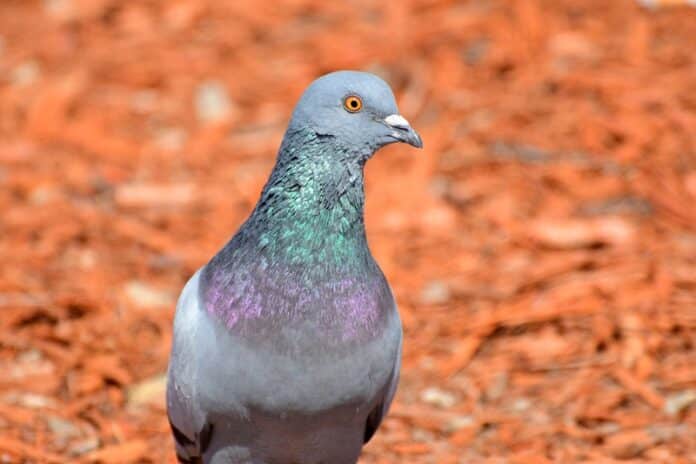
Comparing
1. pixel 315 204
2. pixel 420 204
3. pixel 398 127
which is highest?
pixel 420 204

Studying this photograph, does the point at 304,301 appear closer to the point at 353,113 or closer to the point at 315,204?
the point at 315,204

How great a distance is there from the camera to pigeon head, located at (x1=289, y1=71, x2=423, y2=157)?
3.48 m

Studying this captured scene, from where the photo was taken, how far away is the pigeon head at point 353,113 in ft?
11.4

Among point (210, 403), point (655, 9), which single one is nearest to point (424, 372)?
point (210, 403)

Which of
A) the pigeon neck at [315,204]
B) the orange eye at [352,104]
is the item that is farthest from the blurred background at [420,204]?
the orange eye at [352,104]

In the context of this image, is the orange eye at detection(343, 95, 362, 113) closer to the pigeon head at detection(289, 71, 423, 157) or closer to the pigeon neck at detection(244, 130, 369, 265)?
the pigeon head at detection(289, 71, 423, 157)

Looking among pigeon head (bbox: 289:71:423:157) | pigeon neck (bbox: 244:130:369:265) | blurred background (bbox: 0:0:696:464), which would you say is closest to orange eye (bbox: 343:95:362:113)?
pigeon head (bbox: 289:71:423:157)

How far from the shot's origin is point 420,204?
648 cm

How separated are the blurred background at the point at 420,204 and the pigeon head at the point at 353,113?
5.24 feet

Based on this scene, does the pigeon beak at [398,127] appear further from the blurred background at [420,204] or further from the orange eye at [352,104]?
the blurred background at [420,204]

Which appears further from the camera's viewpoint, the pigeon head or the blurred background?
the blurred background

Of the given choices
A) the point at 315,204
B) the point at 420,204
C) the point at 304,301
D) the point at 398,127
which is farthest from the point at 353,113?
the point at 420,204

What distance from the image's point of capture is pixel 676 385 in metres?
Result: 4.91

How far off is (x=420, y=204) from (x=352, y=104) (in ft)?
9.83
